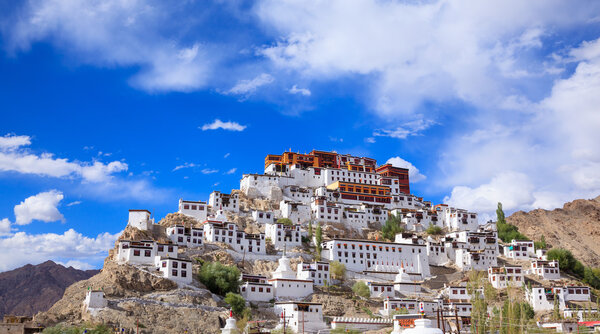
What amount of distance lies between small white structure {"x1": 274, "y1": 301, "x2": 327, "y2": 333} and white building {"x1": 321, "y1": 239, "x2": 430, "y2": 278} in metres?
17.3

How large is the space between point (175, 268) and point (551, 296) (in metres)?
42.4

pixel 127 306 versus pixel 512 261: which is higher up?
pixel 512 261

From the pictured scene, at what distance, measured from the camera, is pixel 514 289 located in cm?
7400

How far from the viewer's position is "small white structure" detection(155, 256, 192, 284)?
198 ft

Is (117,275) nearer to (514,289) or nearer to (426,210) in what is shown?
(514,289)

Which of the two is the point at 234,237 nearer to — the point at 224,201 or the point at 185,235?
the point at 185,235

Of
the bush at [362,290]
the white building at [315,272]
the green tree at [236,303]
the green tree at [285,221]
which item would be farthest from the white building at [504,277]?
the green tree at [236,303]

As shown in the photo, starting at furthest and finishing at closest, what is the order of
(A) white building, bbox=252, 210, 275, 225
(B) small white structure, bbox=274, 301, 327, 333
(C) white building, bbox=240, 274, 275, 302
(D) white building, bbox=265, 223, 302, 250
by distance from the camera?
(A) white building, bbox=252, 210, 275, 225 < (D) white building, bbox=265, 223, 302, 250 < (C) white building, bbox=240, 274, 275, 302 < (B) small white structure, bbox=274, 301, 327, 333

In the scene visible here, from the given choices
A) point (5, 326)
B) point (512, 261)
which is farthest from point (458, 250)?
point (5, 326)

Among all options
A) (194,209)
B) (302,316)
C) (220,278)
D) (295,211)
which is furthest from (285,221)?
(302,316)

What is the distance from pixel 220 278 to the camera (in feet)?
204

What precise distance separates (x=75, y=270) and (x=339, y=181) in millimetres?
110789

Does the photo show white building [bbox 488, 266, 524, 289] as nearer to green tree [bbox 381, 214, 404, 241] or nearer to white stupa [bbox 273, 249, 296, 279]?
green tree [bbox 381, 214, 404, 241]

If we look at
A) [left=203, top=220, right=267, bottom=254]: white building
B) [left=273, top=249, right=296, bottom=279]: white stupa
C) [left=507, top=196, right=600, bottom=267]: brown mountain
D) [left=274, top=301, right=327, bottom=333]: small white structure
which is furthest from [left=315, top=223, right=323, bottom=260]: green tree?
[left=507, top=196, right=600, bottom=267]: brown mountain
